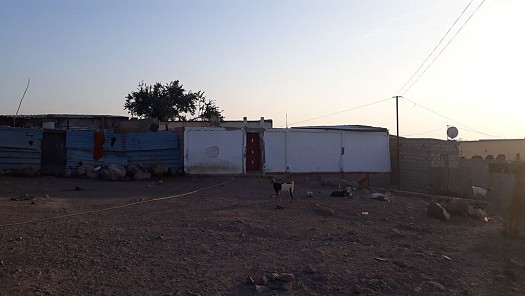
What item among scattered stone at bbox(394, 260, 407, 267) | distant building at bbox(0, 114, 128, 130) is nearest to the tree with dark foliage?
distant building at bbox(0, 114, 128, 130)

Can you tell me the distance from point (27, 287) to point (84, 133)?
1914 cm

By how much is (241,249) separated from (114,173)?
14540 millimetres

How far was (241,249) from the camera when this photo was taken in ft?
30.7

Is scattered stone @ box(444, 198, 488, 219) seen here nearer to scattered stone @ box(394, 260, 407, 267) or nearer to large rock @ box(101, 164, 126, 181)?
scattered stone @ box(394, 260, 407, 267)

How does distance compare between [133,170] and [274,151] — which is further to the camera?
[274,151]

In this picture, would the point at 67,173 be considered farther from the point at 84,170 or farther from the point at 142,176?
the point at 142,176

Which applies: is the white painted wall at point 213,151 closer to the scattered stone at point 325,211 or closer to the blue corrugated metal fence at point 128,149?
the blue corrugated metal fence at point 128,149

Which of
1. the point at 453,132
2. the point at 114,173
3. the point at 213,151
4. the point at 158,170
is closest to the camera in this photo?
the point at 114,173

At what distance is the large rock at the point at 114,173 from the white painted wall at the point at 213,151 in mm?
3443

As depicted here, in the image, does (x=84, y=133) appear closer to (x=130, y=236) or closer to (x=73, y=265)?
(x=130, y=236)

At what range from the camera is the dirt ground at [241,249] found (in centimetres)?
729

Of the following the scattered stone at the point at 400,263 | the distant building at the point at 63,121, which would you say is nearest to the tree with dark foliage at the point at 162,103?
the distant building at the point at 63,121

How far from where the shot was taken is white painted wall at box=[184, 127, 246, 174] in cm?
2544

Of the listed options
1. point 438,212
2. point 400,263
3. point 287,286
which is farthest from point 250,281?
point 438,212
